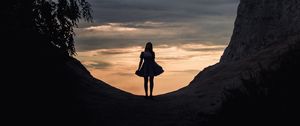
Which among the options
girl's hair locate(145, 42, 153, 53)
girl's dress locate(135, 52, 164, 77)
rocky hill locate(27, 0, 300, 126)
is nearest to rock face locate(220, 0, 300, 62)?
rocky hill locate(27, 0, 300, 126)

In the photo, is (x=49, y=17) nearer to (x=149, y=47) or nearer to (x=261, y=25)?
(x=149, y=47)

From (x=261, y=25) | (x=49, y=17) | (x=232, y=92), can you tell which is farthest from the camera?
(x=261, y=25)

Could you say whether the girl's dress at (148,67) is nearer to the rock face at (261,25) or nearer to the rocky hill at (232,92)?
the rocky hill at (232,92)

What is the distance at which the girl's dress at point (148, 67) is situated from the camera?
20.8m

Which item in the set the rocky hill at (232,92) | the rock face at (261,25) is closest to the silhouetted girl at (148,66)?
the rocky hill at (232,92)

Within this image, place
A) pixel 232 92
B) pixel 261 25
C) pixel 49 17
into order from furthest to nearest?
pixel 261 25 < pixel 49 17 < pixel 232 92

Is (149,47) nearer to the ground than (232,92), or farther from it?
farther from it

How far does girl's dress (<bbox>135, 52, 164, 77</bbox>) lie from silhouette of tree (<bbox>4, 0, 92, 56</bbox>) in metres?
2.50

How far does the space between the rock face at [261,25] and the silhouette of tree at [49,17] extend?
14651 millimetres

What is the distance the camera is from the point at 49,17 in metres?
18.4

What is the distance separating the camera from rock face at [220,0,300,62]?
3123cm

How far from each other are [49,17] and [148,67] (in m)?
4.15

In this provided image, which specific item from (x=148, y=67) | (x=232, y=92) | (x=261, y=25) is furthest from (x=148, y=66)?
(x=261, y=25)

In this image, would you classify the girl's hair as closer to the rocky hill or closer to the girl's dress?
the girl's dress
